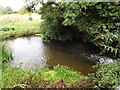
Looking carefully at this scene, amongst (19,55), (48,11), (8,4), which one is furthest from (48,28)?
(8,4)

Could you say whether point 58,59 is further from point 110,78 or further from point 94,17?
point 110,78

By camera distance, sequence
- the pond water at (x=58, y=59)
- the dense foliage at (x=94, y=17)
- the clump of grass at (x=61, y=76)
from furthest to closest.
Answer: the pond water at (x=58, y=59), the dense foliage at (x=94, y=17), the clump of grass at (x=61, y=76)

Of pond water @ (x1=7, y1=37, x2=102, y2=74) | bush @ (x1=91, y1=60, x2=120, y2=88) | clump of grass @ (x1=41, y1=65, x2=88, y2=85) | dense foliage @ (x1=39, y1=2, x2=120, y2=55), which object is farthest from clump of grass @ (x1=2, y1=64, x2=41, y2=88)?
pond water @ (x1=7, y1=37, x2=102, y2=74)

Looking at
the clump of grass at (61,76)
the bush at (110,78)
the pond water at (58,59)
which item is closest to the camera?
the bush at (110,78)

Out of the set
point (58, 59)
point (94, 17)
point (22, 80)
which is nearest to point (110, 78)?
point (22, 80)

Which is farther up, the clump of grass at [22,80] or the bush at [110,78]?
the bush at [110,78]

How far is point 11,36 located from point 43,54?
299 centimetres

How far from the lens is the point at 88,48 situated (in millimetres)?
4422

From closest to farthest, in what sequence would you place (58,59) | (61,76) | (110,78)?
(110,78) → (61,76) → (58,59)

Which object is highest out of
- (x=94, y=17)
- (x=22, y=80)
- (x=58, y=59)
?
(x=94, y=17)

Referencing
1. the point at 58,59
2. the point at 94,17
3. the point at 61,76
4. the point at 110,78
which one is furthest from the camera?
the point at 58,59

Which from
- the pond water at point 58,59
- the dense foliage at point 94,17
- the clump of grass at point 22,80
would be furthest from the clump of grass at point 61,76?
the dense foliage at point 94,17

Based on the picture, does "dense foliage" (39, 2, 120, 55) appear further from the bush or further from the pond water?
the pond water

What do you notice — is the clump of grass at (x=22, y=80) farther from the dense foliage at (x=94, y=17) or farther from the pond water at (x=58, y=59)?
the pond water at (x=58, y=59)
